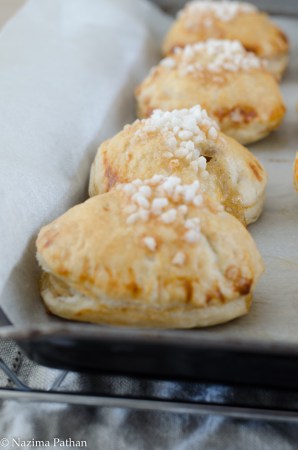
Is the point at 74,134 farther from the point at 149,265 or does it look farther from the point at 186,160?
the point at 149,265

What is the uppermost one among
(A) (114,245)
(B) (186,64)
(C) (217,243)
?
(A) (114,245)

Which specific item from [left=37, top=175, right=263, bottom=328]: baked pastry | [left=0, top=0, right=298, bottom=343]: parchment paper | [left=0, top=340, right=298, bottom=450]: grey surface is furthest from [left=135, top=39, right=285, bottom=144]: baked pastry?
[left=0, top=340, right=298, bottom=450]: grey surface

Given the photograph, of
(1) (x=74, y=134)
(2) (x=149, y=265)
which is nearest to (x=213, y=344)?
(2) (x=149, y=265)

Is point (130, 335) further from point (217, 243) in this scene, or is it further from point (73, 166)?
point (73, 166)

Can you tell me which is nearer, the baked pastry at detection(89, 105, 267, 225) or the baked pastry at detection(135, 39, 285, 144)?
the baked pastry at detection(89, 105, 267, 225)

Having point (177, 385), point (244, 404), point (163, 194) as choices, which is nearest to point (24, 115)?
point (163, 194)

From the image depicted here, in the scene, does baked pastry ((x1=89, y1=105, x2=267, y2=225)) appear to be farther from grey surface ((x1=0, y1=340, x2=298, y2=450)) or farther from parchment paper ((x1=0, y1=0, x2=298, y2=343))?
grey surface ((x1=0, y1=340, x2=298, y2=450))
